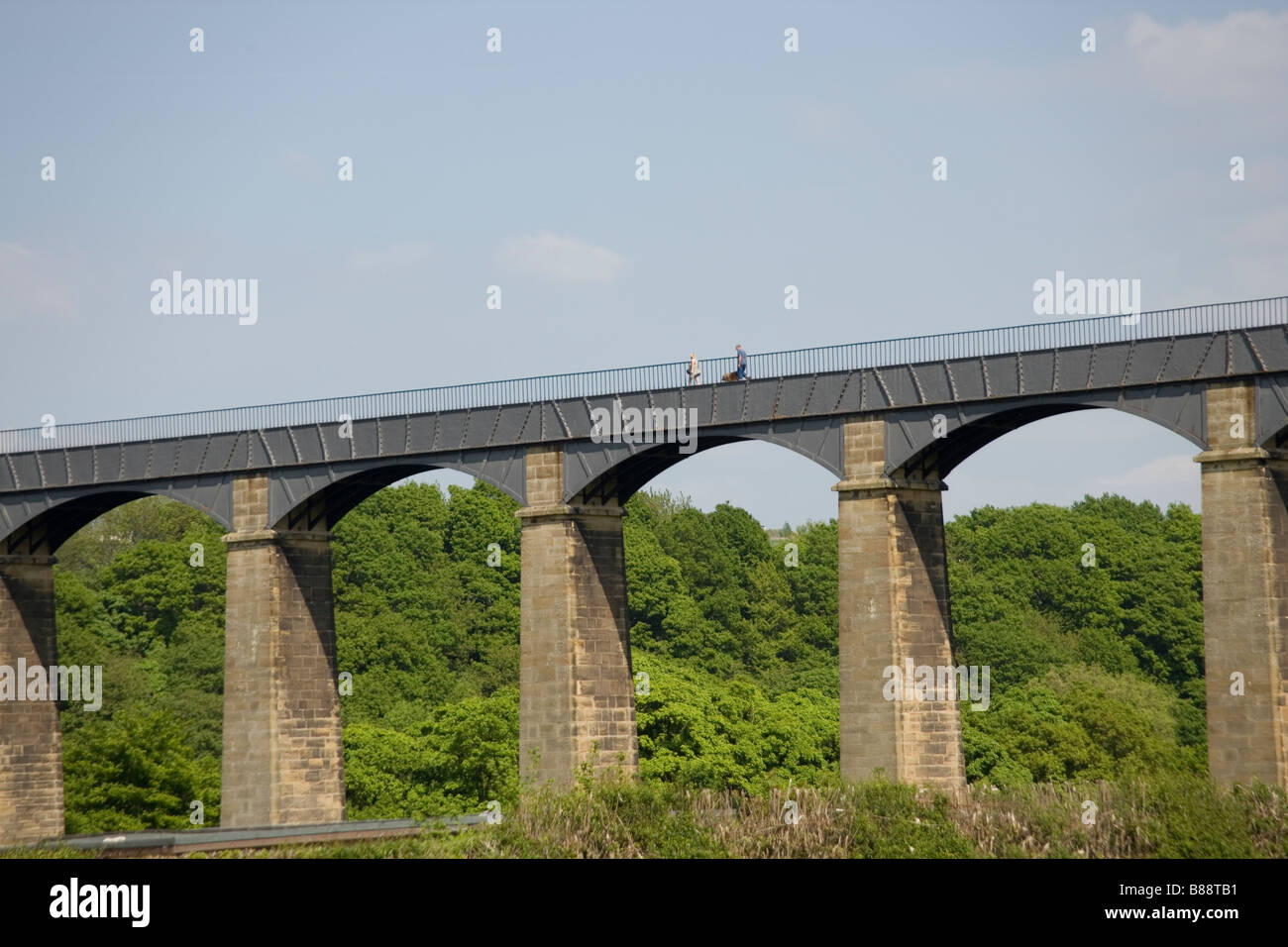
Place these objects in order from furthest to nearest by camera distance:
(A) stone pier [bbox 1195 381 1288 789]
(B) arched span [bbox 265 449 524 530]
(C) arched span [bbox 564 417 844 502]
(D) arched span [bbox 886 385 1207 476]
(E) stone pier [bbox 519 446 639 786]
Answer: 1. (B) arched span [bbox 265 449 524 530]
2. (E) stone pier [bbox 519 446 639 786]
3. (C) arched span [bbox 564 417 844 502]
4. (D) arched span [bbox 886 385 1207 476]
5. (A) stone pier [bbox 1195 381 1288 789]

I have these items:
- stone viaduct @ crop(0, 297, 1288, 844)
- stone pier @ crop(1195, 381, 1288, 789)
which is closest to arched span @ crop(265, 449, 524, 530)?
stone viaduct @ crop(0, 297, 1288, 844)

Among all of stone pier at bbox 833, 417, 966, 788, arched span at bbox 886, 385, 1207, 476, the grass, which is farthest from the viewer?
stone pier at bbox 833, 417, 966, 788

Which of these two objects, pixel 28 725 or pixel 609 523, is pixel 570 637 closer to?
pixel 609 523

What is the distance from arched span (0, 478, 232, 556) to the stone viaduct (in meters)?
0.10

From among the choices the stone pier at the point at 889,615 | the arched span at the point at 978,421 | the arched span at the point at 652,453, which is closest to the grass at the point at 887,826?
the stone pier at the point at 889,615

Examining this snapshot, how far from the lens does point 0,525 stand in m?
64.7

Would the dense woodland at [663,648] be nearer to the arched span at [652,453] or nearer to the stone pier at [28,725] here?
the stone pier at [28,725]

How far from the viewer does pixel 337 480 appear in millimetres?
59250

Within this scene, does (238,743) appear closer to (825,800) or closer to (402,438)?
(402,438)

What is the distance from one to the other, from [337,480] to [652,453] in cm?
1081

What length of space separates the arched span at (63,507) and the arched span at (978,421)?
74.4ft

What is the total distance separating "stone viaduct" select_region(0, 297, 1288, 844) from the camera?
44469 mm

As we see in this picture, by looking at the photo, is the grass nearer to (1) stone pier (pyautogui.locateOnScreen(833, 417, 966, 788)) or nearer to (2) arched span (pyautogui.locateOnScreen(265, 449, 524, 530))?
(1) stone pier (pyautogui.locateOnScreen(833, 417, 966, 788))
